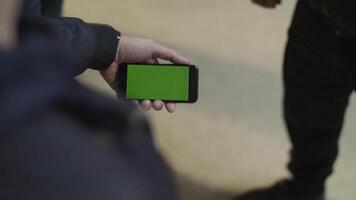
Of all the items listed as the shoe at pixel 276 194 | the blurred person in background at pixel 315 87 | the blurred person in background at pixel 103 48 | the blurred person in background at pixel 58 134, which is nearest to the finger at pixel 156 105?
the blurred person in background at pixel 103 48

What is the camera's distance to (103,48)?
663mm

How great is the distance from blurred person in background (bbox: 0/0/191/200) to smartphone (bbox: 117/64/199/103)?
38 centimetres

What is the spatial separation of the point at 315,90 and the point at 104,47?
16.3 inches

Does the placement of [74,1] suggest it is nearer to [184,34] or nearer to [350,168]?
[184,34]

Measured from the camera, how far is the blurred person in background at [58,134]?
0.86ft

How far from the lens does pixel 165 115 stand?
1.29 metres

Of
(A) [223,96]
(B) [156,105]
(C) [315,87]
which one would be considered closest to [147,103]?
(B) [156,105]

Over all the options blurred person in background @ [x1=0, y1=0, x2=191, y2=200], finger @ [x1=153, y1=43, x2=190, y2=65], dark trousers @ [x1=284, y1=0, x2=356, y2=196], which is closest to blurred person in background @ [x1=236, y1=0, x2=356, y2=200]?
dark trousers @ [x1=284, y1=0, x2=356, y2=196]

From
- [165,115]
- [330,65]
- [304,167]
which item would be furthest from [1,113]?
[165,115]

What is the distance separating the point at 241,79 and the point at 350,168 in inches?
12.9

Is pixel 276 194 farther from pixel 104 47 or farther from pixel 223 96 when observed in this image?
pixel 104 47

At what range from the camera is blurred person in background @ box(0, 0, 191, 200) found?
262mm

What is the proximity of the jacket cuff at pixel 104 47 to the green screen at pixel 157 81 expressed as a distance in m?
0.04

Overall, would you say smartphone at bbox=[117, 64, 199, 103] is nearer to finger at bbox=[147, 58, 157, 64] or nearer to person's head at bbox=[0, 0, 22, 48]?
finger at bbox=[147, 58, 157, 64]
